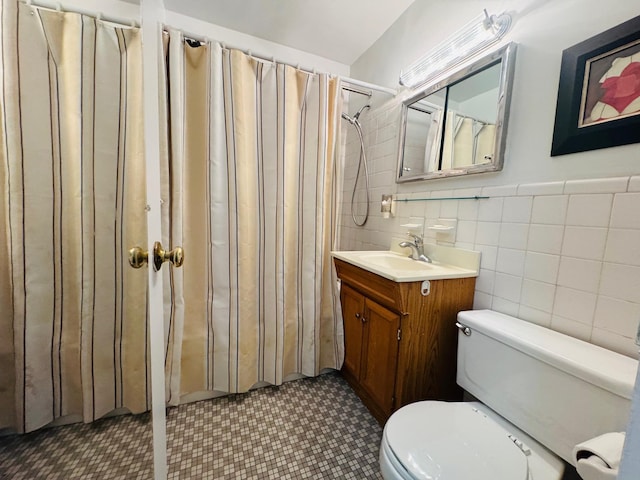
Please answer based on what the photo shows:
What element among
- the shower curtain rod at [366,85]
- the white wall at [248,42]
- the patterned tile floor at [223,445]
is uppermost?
the white wall at [248,42]

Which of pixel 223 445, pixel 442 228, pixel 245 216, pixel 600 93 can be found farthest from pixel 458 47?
pixel 223 445

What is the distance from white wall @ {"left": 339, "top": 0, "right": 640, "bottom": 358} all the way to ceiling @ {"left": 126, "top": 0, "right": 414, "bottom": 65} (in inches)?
16.1

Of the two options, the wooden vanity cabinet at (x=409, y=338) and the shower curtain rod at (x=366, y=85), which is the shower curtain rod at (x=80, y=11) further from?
the wooden vanity cabinet at (x=409, y=338)

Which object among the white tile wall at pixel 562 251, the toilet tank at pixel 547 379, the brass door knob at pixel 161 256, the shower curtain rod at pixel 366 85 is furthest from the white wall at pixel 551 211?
the brass door knob at pixel 161 256

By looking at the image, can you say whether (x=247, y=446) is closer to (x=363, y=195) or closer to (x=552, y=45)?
(x=363, y=195)

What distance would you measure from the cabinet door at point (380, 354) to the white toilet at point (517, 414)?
261 millimetres

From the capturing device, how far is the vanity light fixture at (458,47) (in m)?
1.08

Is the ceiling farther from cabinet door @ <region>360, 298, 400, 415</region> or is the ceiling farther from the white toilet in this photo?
the white toilet

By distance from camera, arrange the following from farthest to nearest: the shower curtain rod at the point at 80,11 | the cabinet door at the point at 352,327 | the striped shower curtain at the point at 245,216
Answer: the cabinet door at the point at 352,327
the striped shower curtain at the point at 245,216
the shower curtain rod at the point at 80,11

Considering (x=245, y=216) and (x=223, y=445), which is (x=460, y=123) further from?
A: (x=223, y=445)

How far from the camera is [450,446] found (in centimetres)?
76

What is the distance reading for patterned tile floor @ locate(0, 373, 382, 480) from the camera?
3.55 ft

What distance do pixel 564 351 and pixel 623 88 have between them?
811 mm

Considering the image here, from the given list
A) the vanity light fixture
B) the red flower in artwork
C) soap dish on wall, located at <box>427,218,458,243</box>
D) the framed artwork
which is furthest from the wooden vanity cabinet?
the vanity light fixture
